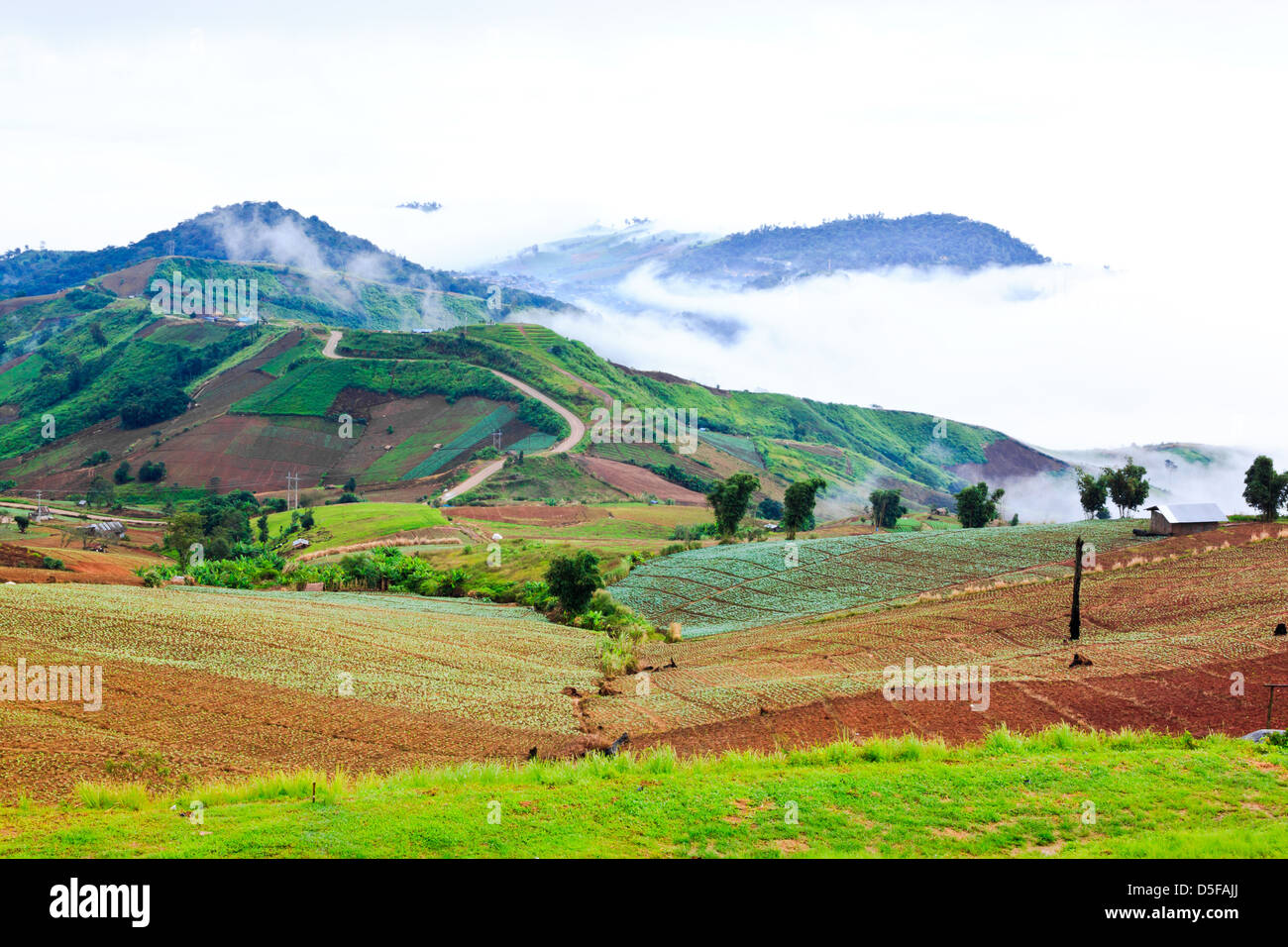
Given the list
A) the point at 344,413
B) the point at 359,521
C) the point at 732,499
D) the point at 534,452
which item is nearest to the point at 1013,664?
the point at 732,499

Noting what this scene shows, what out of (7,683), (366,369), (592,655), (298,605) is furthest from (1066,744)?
(366,369)

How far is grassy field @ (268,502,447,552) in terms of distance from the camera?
8919cm

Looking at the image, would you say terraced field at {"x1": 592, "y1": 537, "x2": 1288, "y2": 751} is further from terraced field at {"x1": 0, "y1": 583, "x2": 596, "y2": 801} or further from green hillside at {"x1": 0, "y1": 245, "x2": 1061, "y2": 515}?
green hillside at {"x1": 0, "y1": 245, "x2": 1061, "y2": 515}

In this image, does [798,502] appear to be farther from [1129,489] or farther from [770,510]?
[770,510]

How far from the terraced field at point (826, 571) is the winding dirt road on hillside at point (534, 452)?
60.3 m

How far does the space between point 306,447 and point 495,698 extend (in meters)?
125

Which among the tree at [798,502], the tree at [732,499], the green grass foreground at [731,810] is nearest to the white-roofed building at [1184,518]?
the tree at [798,502]

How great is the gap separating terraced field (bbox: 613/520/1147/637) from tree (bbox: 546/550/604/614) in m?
3.75

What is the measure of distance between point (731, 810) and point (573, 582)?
34789mm

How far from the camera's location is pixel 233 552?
276 feet

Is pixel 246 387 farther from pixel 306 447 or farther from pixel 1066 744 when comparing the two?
pixel 1066 744

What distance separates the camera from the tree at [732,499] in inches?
3130

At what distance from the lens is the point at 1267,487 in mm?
66812

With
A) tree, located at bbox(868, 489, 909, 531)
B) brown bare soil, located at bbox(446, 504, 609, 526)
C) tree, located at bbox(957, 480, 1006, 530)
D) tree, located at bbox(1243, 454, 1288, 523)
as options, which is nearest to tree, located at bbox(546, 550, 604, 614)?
tree, located at bbox(957, 480, 1006, 530)
